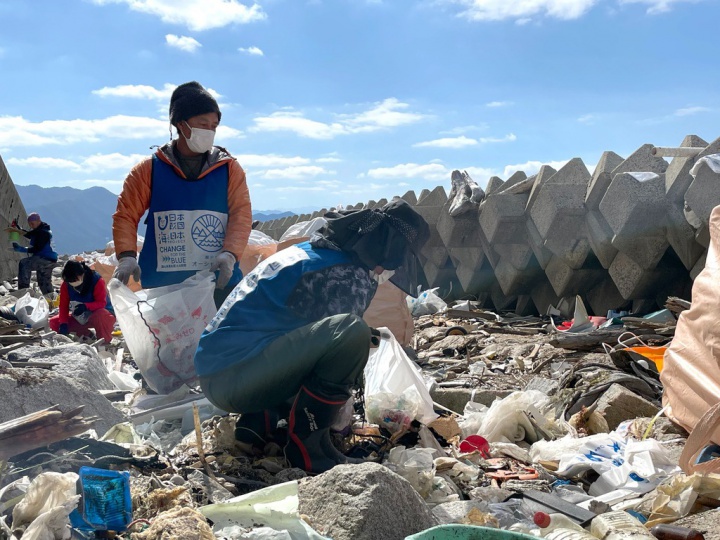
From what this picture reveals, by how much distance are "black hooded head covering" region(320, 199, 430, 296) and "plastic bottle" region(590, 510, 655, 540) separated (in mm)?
1280

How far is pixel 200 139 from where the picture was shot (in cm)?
454

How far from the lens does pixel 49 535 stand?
2242 millimetres

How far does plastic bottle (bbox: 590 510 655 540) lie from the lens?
239 centimetres

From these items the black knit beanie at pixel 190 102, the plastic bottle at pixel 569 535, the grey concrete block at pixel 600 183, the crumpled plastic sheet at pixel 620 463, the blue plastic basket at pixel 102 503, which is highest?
the black knit beanie at pixel 190 102

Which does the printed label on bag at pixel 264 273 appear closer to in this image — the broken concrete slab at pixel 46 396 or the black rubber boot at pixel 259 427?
the black rubber boot at pixel 259 427

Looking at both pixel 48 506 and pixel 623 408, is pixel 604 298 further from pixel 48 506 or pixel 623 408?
pixel 48 506

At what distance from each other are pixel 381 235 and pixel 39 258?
10794 mm

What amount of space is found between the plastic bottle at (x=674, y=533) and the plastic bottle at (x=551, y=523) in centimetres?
24

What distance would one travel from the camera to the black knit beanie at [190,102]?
4.47 metres

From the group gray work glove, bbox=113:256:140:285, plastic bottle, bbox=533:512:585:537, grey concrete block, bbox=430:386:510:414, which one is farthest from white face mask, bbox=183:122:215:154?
plastic bottle, bbox=533:512:585:537

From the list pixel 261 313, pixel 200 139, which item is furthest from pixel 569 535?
pixel 200 139

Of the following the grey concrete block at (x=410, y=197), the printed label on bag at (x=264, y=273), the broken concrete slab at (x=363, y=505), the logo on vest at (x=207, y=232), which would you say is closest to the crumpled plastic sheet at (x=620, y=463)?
the broken concrete slab at (x=363, y=505)

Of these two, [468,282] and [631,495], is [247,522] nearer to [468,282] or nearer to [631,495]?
[631,495]

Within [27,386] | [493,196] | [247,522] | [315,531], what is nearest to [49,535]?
[247,522]
